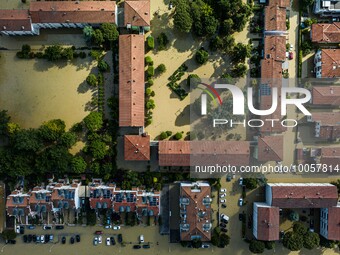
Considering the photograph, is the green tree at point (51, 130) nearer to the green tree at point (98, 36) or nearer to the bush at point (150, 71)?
the green tree at point (98, 36)

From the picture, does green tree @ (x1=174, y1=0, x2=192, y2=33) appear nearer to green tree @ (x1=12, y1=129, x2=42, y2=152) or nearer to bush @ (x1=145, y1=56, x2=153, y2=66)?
bush @ (x1=145, y1=56, x2=153, y2=66)

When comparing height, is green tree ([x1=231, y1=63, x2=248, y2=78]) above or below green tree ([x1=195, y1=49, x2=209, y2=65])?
below

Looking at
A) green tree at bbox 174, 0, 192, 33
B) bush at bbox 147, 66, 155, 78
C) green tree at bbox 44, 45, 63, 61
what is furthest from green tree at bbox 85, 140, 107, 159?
green tree at bbox 174, 0, 192, 33

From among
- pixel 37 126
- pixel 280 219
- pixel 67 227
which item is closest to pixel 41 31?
pixel 37 126

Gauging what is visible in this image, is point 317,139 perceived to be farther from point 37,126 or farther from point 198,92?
point 37,126

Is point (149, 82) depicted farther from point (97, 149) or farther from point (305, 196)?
point (305, 196)

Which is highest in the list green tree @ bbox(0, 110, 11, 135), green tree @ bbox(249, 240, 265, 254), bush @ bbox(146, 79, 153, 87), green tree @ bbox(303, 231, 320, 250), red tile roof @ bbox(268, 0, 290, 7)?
red tile roof @ bbox(268, 0, 290, 7)

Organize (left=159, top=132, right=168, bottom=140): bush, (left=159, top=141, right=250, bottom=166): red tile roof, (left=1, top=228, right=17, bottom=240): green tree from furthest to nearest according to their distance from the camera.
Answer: (left=1, top=228, right=17, bottom=240): green tree < (left=159, top=132, right=168, bottom=140): bush < (left=159, top=141, right=250, bottom=166): red tile roof
